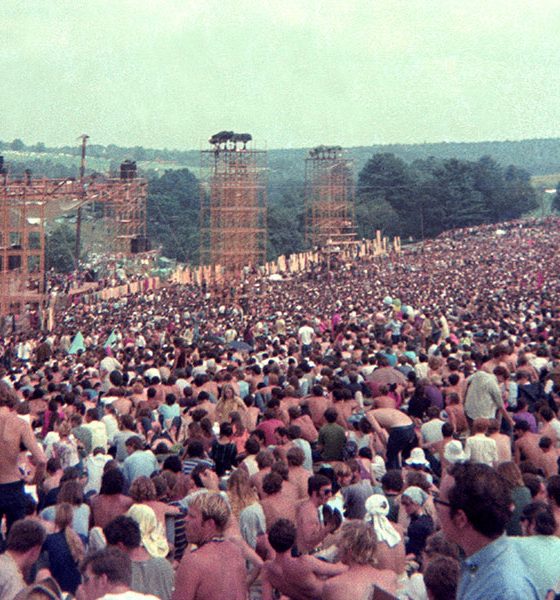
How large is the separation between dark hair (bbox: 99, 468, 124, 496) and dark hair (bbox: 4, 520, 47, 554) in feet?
7.05

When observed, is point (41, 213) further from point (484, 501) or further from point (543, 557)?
point (484, 501)

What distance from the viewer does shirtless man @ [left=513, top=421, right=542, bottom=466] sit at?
11137 millimetres

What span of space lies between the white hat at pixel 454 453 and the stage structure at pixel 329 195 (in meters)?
69.9

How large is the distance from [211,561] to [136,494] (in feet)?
6.16

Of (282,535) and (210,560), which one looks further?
(282,535)

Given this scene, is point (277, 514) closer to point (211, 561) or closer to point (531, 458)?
point (211, 561)

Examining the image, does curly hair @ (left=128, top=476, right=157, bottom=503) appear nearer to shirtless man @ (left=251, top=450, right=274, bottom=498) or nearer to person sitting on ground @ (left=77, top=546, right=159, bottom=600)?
shirtless man @ (left=251, top=450, right=274, bottom=498)

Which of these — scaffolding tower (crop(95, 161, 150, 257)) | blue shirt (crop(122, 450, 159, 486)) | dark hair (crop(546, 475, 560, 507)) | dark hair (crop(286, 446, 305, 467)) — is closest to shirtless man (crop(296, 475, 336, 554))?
dark hair (crop(286, 446, 305, 467))

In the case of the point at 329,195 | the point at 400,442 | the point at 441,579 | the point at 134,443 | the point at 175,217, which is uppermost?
the point at 329,195

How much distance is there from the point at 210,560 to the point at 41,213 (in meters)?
44.5

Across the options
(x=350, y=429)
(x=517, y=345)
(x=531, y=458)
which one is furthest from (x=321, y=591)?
(x=517, y=345)

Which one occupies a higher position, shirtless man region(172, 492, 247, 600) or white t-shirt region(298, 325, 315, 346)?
shirtless man region(172, 492, 247, 600)

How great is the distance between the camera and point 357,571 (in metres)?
6.80

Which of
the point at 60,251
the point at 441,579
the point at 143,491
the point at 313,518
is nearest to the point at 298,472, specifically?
the point at 313,518
